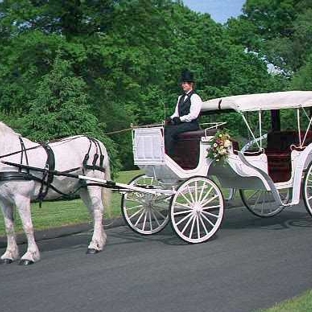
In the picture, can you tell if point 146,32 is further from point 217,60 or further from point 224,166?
point 224,166

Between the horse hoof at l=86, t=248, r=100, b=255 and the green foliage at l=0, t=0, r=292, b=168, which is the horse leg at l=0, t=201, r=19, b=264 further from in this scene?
the green foliage at l=0, t=0, r=292, b=168

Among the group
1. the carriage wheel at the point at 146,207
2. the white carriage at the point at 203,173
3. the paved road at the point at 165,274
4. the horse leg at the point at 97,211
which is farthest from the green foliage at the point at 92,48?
the paved road at the point at 165,274

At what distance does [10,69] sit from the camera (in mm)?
30188

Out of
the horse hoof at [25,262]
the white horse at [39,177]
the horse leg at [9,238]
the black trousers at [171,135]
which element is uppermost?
the black trousers at [171,135]

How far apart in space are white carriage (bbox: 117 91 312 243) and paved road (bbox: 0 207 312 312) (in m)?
0.43

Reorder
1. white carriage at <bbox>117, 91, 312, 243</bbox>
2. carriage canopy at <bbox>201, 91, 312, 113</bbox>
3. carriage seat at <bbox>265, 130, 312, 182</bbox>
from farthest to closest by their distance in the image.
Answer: carriage seat at <bbox>265, 130, 312, 182</bbox>
carriage canopy at <bbox>201, 91, 312, 113</bbox>
white carriage at <bbox>117, 91, 312, 243</bbox>

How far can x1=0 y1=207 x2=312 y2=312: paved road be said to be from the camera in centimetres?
635

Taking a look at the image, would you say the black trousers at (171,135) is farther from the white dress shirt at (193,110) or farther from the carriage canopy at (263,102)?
the carriage canopy at (263,102)

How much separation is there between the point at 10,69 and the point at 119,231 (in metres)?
20.7

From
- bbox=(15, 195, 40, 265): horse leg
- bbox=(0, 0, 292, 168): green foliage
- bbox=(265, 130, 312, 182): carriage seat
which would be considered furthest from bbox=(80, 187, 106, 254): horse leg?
bbox=(0, 0, 292, 168): green foliage

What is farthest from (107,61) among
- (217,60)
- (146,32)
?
(217,60)

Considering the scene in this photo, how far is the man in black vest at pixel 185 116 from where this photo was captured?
9922 mm

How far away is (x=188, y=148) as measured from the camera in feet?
32.7

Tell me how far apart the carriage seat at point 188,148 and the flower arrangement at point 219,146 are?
0.75ft
